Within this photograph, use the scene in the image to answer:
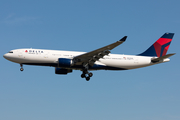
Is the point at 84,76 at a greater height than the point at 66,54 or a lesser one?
lesser

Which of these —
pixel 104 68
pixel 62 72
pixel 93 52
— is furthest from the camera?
pixel 62 72

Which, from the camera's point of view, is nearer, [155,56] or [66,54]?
[66,54]

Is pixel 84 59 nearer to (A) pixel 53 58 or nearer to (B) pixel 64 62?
(B) pixel 64 62

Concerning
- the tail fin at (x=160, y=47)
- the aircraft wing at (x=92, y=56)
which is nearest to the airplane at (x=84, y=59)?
the aircraft wing at (x=92, y=56)

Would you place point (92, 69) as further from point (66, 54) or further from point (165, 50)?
point (165, 50)

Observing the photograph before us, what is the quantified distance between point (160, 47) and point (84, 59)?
13.1 m

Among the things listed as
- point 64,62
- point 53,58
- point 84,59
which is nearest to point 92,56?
point 84,59

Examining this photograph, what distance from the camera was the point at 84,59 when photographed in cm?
3700

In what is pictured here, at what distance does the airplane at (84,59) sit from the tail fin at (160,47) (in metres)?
1.20

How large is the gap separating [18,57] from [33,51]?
2.06 meters

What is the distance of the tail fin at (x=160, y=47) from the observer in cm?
4220

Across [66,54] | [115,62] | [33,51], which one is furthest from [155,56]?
[33,51]

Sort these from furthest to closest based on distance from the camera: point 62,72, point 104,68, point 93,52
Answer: point 62,72
point 104,68
point 93,52

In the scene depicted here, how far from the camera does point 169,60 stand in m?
40.2
